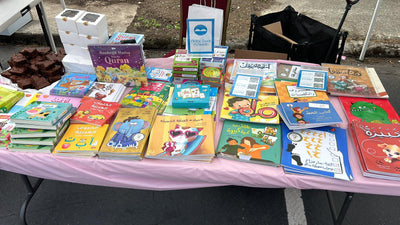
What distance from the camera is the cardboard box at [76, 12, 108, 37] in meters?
1.76

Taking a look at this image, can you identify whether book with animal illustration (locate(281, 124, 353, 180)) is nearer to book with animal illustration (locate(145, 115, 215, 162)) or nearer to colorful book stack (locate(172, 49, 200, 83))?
book with animal illustration (locate(145, 115, 215, 162))

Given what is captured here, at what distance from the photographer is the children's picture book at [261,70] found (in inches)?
72.1

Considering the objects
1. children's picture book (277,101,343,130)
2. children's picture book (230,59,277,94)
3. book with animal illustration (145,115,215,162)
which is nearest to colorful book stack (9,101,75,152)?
book with animal illustration (145,115,215,162)

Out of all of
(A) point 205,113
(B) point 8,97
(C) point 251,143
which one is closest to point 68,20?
(B) point 8,97

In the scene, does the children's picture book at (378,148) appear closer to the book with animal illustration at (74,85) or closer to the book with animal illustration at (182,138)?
the book with animal illustration at (182,138)

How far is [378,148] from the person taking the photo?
134cm

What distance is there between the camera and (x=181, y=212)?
2.04 meters

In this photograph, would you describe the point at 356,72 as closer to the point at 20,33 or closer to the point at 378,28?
the point at 378,28

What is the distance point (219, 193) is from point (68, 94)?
1.28m

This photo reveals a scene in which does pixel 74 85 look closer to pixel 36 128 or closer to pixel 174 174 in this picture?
pixel 36 128

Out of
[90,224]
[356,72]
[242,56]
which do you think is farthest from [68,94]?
[356,72]

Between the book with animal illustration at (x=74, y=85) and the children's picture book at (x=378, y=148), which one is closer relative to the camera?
the children's picture book at (x=378, y=148)

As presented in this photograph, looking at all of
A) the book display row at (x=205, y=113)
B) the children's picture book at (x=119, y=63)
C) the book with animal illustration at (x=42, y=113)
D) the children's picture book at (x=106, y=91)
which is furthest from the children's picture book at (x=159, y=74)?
the book with animal illustration at (x=42, y=113)

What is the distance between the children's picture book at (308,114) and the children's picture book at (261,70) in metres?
0.24
